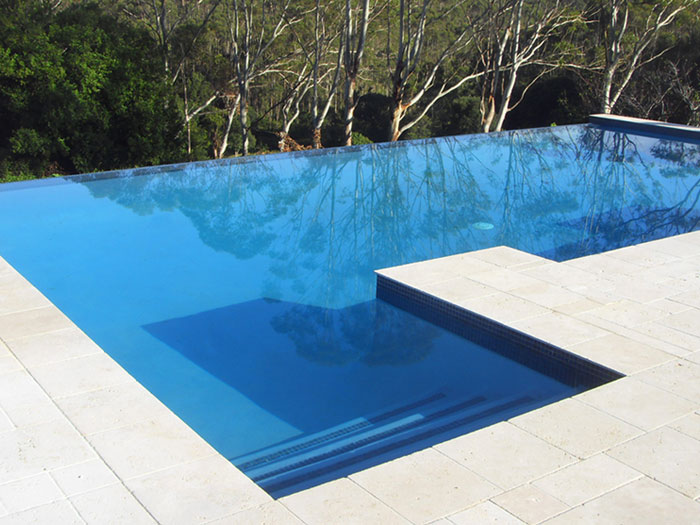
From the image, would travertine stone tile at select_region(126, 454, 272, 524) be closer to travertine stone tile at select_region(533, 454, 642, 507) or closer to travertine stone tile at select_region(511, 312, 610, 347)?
travertine stone tile at select_region(533, 454, 642, 507)

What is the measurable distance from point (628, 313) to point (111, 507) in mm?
2854

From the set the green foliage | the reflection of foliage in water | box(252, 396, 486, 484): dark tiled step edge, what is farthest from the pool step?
the green foliage

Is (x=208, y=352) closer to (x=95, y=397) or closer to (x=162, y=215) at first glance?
(x=95, y=397)

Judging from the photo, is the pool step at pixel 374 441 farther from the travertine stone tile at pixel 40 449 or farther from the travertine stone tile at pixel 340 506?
the travertine stone tile at pixel 40 449

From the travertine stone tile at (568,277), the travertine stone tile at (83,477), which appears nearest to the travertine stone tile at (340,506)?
the travertine stone tile at (83,477)

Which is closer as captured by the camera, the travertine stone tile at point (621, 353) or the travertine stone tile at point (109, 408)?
the travertine stone tile at point (109, 408)

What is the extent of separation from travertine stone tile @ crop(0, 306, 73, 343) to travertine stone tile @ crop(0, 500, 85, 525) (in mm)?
1457

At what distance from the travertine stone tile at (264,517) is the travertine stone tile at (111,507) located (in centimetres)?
24

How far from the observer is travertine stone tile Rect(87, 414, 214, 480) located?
2713 mm

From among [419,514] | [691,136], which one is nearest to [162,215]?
[419,514]

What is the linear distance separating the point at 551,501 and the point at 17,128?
11.1 metres

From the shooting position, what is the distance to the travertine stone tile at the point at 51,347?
11.5 ft

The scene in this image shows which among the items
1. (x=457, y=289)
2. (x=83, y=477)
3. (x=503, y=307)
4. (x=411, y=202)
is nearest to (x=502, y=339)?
(x=503, y=307)

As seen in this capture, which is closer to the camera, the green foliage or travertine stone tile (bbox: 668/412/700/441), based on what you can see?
travertine stone tile (bbox: 668/412/700/441)
